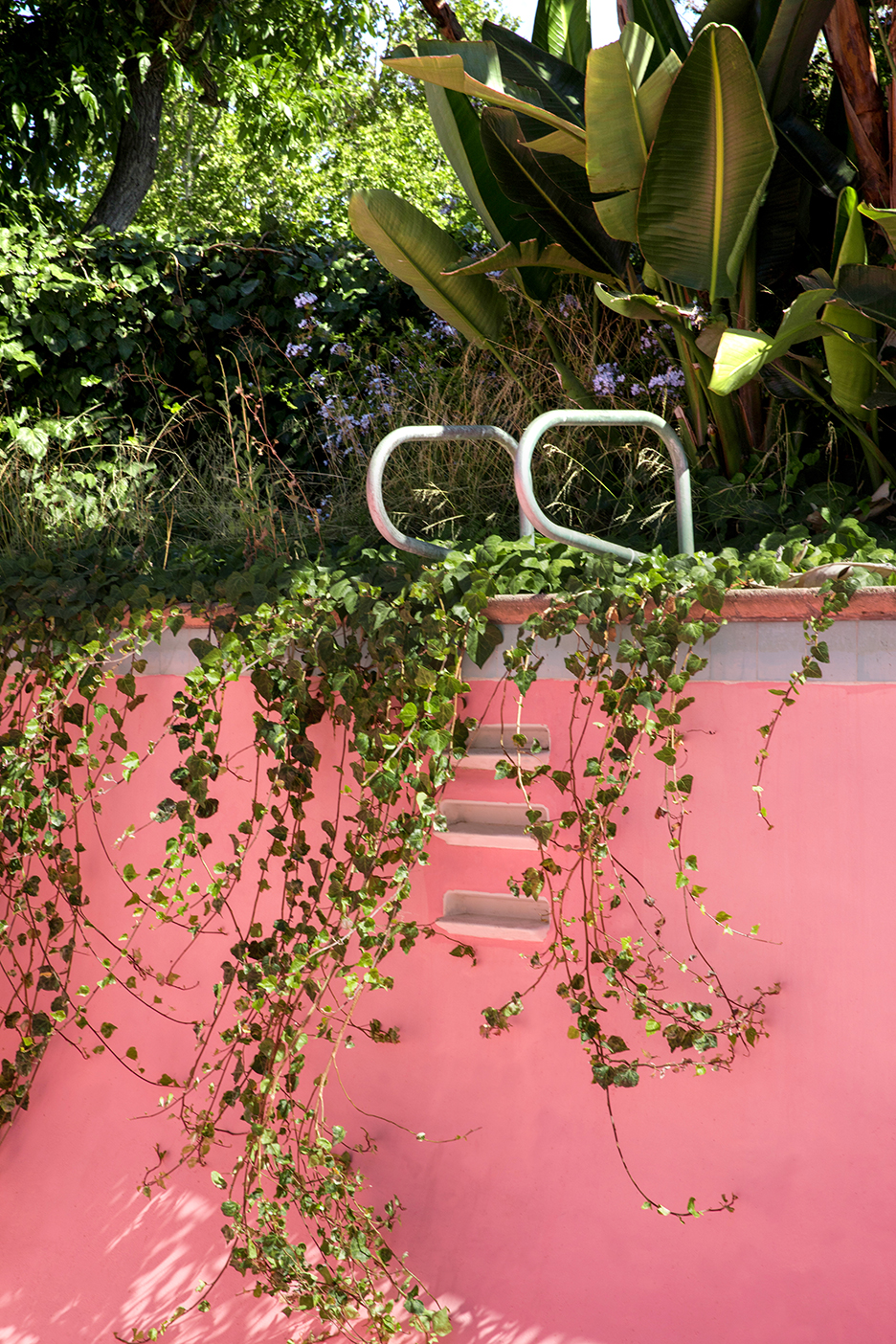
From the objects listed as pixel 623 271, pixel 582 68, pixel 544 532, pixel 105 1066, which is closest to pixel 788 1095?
pixel 544 532

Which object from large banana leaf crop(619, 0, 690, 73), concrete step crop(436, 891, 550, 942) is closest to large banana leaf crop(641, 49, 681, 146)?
large banana leaf crop(619, 0, 690, 73)

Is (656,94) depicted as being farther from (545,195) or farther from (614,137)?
(545,195)

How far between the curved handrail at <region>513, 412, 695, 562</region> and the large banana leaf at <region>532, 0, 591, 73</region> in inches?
92.9

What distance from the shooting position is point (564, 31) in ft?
12.9

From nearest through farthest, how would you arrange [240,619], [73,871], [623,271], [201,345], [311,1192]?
[311,1192] < [240,619] < [73,871] < [623,271] < [201,345]

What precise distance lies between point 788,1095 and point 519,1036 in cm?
66

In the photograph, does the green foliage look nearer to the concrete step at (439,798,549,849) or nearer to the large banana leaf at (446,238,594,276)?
the large banana leaf at (446,238,594,276)

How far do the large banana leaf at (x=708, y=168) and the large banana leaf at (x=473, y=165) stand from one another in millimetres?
893

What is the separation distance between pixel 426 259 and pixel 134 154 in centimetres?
551

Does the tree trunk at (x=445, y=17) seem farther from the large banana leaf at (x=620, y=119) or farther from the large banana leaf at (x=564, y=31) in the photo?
the large banana leaf at (x=620, y=119)

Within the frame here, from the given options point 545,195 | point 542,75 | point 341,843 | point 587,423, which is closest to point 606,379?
point 545,195

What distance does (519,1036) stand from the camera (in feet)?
8.55

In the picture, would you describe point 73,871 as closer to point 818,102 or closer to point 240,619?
point 240,619

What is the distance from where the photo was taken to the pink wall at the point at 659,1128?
225cm
